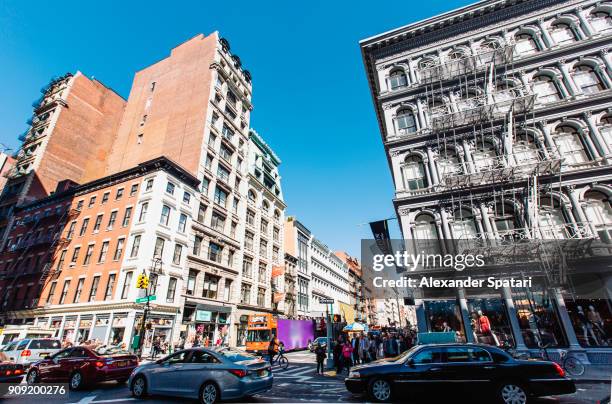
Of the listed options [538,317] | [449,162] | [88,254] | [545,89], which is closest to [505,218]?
[449,162]

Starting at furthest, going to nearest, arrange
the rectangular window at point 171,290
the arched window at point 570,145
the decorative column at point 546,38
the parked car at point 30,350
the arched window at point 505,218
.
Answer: the rectangular window at point 171,290, the decorative column at point 546,38, the arched window at point 570,145, the arched window at point 505,218, the parked car at point 30,350

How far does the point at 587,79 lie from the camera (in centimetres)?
1931

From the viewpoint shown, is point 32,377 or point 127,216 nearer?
point 32,377

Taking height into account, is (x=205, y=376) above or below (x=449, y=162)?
below

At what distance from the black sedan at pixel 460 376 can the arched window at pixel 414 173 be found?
13833 mm

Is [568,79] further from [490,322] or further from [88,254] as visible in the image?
[88,254]

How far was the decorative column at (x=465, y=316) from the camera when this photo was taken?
1568 cm

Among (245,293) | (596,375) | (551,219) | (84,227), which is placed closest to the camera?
(596,375)

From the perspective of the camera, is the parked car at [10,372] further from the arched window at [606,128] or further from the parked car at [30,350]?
the arched window at [606,128]

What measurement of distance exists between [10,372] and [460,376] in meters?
14.7

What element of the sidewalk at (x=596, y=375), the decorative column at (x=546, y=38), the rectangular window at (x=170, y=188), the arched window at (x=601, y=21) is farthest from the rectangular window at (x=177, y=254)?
the arched window at (x=601, y=21)

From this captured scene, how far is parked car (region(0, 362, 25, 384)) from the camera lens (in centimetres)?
1016

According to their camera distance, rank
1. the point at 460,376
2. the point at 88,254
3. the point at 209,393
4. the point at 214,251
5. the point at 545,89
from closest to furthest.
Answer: the point at 460,376 → the point at 209,393 → the point at 545,89 → the point at 88,254 → the point at 214,251

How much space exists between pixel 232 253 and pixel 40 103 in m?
47.2
